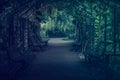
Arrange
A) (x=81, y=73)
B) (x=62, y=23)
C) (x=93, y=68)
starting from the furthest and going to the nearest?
(x=62, y=23), (x=93, y=68), (x=81, y=73)

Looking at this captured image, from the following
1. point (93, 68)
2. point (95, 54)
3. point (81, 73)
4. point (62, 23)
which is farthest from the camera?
point (62, 23)

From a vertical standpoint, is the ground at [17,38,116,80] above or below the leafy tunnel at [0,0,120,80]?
below

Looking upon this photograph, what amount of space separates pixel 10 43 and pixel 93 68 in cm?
532

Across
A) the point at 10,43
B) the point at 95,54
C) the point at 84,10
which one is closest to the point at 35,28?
the point at 84,10

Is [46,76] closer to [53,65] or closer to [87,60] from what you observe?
[53,65]

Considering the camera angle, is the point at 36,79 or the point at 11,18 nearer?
the point at 36,79

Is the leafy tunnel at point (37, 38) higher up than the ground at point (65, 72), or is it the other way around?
the leafy tunnel at point (37, 38)

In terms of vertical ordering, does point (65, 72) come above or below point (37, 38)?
below

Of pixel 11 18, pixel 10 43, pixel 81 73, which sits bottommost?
pixel 81 73

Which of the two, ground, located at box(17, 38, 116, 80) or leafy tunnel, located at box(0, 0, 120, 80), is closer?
ground, located at box(17, 38, 116, 80)

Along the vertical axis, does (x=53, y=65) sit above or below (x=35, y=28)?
below

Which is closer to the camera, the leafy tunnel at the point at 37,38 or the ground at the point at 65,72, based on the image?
the ground at the point at 65,72

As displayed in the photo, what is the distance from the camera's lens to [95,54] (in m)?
16.6

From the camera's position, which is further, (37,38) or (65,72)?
(37,38)
